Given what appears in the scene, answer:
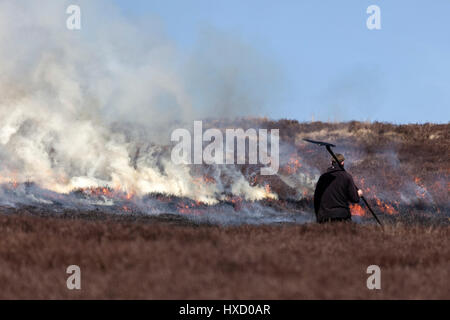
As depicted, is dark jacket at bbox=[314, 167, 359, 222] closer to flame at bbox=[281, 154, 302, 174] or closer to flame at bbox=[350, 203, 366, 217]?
flame at bbox=[350, 203, 366, 217]

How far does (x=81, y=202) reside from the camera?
24078mm

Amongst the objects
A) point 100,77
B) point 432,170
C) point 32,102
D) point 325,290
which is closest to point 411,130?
point 432,170

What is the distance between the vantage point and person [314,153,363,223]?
12.8 metres

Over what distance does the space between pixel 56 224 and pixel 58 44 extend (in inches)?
835
